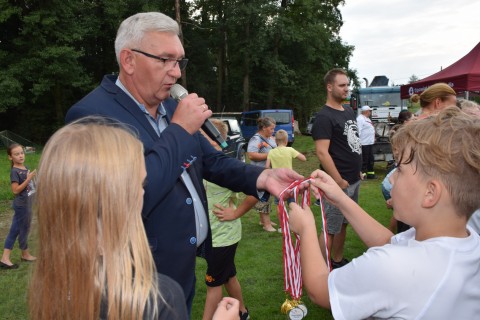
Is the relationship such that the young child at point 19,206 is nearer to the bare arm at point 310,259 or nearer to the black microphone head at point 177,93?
the black microphone head at point 177,93

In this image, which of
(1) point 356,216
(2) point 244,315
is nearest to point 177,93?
(1) point 356,216

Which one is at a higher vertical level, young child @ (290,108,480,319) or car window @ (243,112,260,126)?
young child @ (290,108,480,319)

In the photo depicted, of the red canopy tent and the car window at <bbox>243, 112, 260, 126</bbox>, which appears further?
the car window at <bbox>243, 112, 260, 126</bbox>

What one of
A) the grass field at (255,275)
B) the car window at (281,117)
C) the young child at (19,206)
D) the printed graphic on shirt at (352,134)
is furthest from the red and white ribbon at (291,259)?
the car window at (281,117)

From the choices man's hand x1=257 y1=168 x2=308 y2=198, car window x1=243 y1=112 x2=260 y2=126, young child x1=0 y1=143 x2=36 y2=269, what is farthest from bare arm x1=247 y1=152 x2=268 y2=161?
car window x1=243 y1=112 x2=260 y2=126

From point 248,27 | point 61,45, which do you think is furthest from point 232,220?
point 248,27

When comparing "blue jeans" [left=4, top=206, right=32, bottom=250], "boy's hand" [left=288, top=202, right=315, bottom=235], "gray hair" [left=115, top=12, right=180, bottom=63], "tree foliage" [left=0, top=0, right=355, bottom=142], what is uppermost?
"tree foliage" [left=0, top=0, right=355, bottom=142]

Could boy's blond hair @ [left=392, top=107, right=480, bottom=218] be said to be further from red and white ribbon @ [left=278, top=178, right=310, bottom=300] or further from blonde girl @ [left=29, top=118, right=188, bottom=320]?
→ blonde girl @ [left=29, top=118, right=188, bottom=320]

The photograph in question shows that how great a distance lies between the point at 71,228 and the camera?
3.85 ft

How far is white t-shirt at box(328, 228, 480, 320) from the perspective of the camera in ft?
4.59

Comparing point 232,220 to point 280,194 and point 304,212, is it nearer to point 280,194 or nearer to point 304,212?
point 280,194

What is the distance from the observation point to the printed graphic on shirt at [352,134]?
15.9 feet

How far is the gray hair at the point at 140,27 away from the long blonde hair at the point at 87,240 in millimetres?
1034

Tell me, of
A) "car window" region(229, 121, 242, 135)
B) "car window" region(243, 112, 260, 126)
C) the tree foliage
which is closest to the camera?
"car window" region(229, 121, 242, 135)
